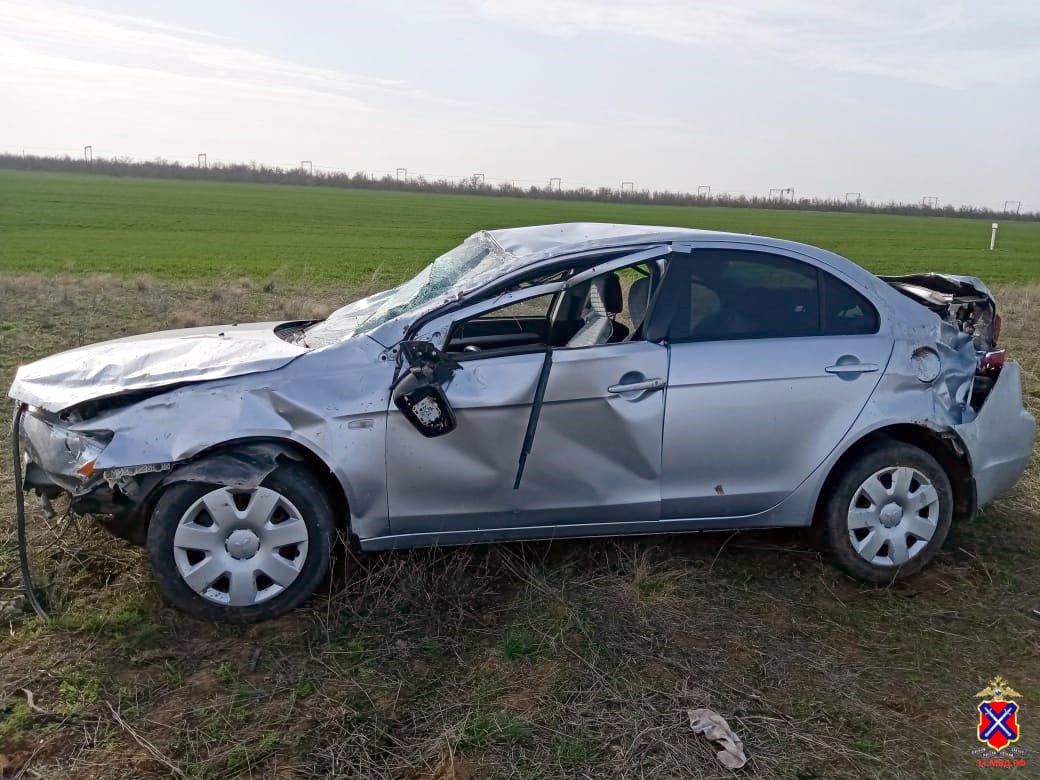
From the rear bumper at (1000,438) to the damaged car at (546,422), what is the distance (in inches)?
0.5

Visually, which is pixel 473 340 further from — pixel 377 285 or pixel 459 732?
pixel 377 285

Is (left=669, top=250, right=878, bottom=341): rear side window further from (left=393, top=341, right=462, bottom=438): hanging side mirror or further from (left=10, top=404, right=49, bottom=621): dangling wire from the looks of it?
(left=10, top=404, right=49, bottom=621): dangling wire

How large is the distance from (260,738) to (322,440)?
3.88ft

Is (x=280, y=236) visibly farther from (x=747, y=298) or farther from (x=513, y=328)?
(x=747, y=298)

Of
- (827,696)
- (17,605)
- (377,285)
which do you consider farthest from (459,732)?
(377,285)

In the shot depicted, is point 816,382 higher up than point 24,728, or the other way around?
point 816,382

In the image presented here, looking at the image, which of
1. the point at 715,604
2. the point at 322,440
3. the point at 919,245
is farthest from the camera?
the point at 919,245

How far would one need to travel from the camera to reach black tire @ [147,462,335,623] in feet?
11.7

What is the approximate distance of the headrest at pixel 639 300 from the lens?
403cm

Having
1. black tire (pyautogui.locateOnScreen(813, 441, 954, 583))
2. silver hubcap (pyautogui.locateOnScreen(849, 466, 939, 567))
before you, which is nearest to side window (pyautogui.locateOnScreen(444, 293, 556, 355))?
black tire (pyautogui.locateOnScreen(813, 441, 954, 583))

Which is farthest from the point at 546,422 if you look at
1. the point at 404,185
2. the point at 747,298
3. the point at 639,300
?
the point at 404,185

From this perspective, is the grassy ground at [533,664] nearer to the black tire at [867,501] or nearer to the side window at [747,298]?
the black tire at [867,501]

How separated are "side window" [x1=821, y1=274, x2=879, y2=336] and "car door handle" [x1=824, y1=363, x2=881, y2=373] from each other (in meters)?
0.16

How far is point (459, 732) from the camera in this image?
2973 mm
